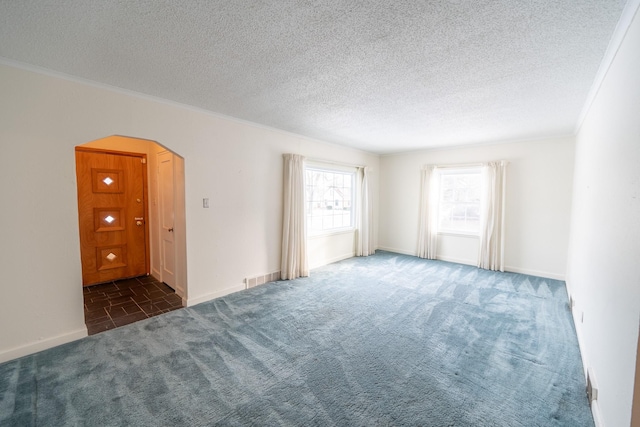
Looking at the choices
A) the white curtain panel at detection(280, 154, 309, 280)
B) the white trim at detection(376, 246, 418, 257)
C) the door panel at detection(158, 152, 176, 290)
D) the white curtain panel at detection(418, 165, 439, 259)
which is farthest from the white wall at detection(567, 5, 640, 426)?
the door panel at detection(158, 152, 176, 290)

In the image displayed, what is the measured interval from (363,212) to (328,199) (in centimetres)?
99

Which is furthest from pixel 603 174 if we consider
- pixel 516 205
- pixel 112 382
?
pixel 112 382

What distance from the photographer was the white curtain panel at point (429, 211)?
17.9 feet

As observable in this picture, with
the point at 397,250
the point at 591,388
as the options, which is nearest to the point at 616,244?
the point at 591,388

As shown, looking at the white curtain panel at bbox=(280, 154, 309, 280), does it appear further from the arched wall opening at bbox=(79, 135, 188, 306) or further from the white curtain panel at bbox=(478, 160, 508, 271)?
the white curtain panel at bbox=(478, 160, 508, 271)

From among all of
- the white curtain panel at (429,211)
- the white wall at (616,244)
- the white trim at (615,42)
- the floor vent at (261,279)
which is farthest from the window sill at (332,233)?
the white trim at (615,42)

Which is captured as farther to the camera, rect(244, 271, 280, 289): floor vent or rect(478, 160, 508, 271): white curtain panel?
rect(478, 160, 508, 271): white curtain panel

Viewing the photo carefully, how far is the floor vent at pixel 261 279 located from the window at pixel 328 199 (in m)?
1.12

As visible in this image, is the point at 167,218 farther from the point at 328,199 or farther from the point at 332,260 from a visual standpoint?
the point at 332,260

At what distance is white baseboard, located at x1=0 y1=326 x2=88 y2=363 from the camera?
2107mm

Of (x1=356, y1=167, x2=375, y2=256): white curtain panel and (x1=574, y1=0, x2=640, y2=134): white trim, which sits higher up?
(x1=574, y1=0, x2=640, y2=134): white trim

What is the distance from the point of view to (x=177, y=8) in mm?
1453

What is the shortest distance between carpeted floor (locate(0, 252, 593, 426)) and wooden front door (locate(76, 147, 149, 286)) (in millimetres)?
1816

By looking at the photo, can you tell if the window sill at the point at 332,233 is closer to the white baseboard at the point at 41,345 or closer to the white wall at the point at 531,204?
the white wall at the point at 531,204
